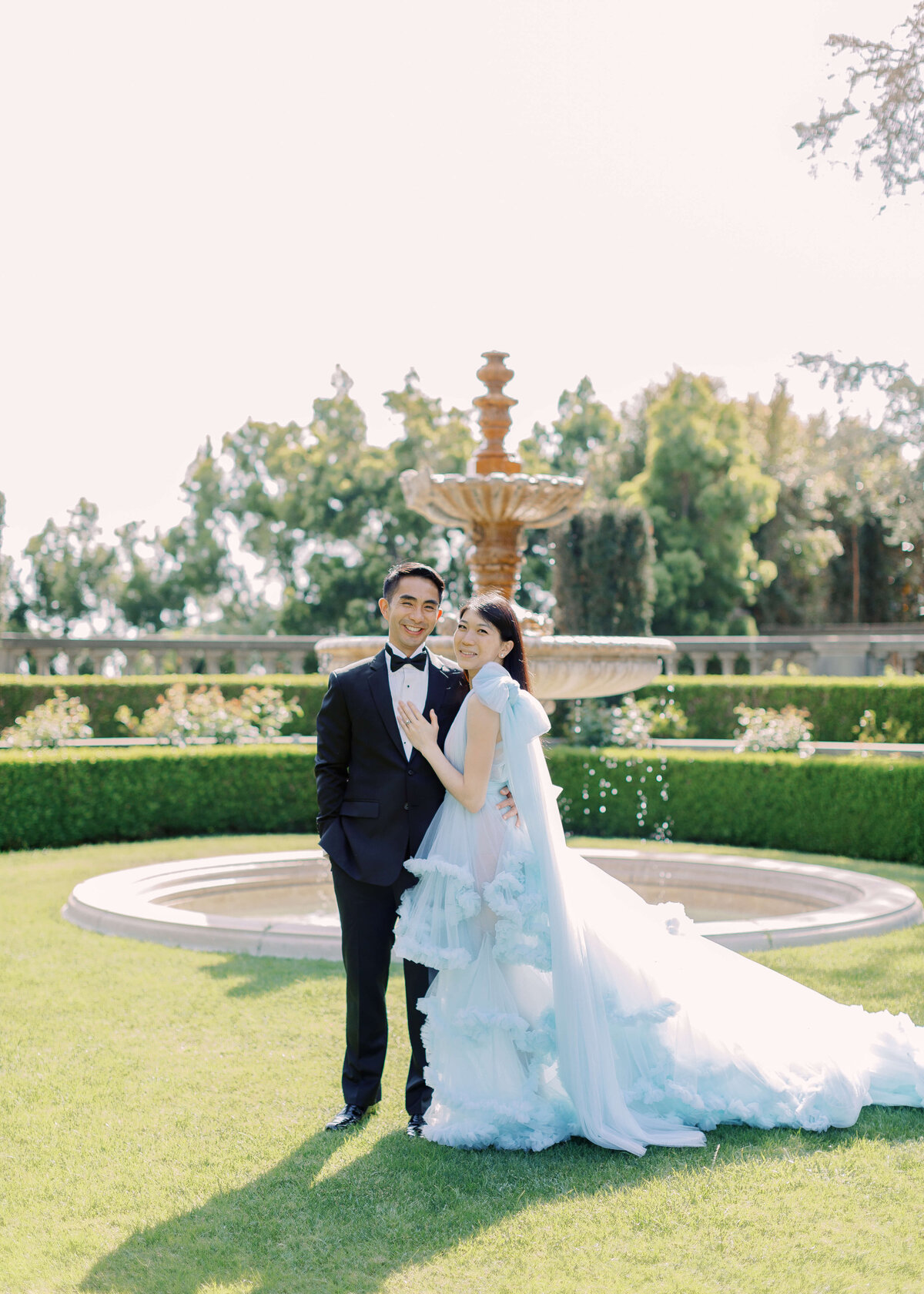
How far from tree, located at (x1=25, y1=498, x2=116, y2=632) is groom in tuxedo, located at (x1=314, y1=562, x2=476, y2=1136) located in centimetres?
3217

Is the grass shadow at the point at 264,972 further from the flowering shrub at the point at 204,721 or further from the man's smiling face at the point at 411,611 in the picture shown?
the flowering shrub at the point at 204,721

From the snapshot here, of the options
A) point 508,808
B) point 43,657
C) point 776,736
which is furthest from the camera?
point 43,657

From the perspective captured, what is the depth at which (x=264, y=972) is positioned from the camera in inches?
255

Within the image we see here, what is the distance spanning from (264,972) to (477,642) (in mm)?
3111

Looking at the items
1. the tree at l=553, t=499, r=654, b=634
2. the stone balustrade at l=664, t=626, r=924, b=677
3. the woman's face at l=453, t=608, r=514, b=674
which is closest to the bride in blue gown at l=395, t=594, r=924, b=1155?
the woman's face at l=453, t=608, r=514, b=674

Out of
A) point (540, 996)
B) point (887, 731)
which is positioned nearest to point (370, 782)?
point (540, 996)

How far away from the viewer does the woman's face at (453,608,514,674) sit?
13.8ft

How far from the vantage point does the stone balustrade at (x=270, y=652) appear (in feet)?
60.5

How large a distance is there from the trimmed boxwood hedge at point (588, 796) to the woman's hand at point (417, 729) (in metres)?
7.60

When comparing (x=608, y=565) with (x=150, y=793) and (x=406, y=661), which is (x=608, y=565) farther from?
(x=406, y=661)

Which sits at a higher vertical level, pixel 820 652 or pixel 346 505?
pixel 346 505

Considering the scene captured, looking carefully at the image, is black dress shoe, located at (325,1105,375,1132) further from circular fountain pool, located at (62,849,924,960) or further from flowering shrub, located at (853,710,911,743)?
flowering shrub, located at (853,710,911,743)

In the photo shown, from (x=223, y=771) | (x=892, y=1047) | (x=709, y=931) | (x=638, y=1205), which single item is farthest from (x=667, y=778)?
(x=638, y=1205)

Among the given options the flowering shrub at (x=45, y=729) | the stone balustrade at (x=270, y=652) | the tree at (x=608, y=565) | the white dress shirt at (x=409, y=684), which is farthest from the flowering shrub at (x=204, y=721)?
the tree at (x=608, y=565)
